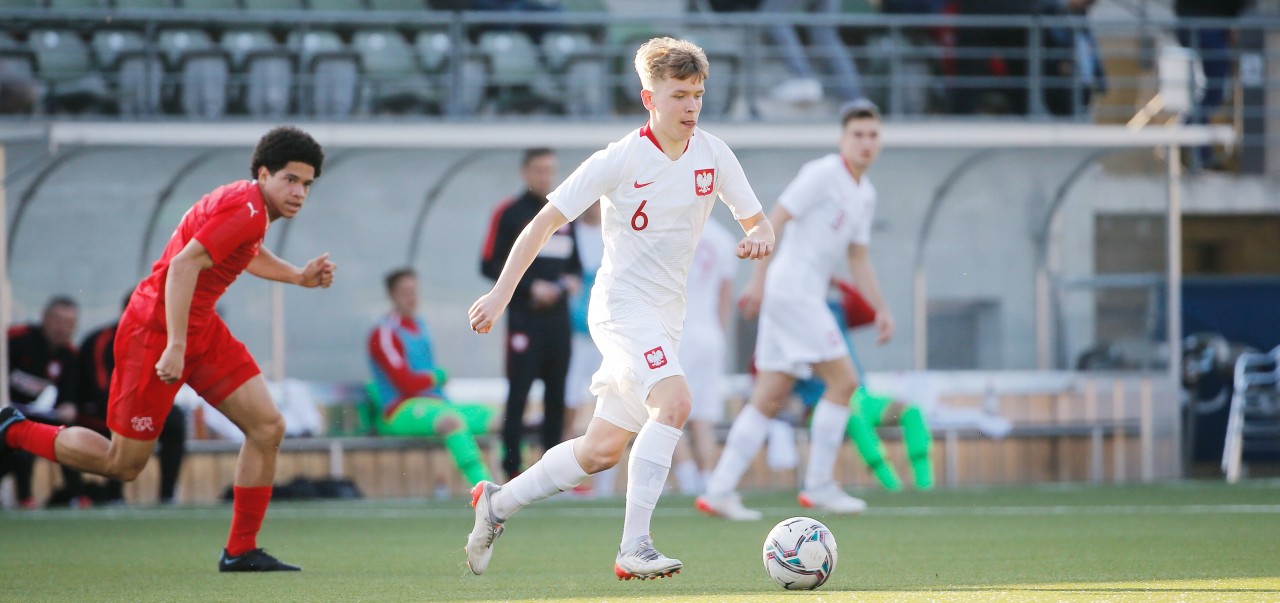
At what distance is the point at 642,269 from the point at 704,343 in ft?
18.1

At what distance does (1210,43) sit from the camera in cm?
1477

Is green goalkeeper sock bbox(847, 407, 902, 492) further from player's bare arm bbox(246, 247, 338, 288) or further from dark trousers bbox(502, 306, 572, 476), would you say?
player's bare arm bbox(246, 247, 338, 288)

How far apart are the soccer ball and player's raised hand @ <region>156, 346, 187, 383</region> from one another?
2059 mm

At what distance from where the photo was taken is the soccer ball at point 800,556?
507 cm

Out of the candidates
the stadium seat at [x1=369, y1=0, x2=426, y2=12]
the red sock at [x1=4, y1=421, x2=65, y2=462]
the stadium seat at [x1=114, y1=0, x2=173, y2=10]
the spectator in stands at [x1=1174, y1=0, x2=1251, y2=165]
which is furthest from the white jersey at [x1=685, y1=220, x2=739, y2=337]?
the red sock at [x1=4, y1=421, x2=65, y2=462]

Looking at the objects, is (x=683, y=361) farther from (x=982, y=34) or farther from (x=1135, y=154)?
(x=1135, y=154)

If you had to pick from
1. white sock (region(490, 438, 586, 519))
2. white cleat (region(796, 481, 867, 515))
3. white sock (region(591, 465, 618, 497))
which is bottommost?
white sock (region(591, 465, 618, 497))

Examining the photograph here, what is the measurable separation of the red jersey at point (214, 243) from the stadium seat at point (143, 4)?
25.6ft

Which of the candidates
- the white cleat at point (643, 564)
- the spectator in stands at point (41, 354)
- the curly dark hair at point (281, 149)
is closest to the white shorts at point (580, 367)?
the spectator in stands at point (41, 354)

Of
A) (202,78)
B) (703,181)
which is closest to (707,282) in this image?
(202,78)

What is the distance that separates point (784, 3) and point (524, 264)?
887 cm

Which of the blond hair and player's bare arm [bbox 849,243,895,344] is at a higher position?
the blond hair

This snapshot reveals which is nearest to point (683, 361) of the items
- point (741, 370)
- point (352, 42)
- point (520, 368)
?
point (520, 368)

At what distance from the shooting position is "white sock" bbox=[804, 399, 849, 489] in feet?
28.1
